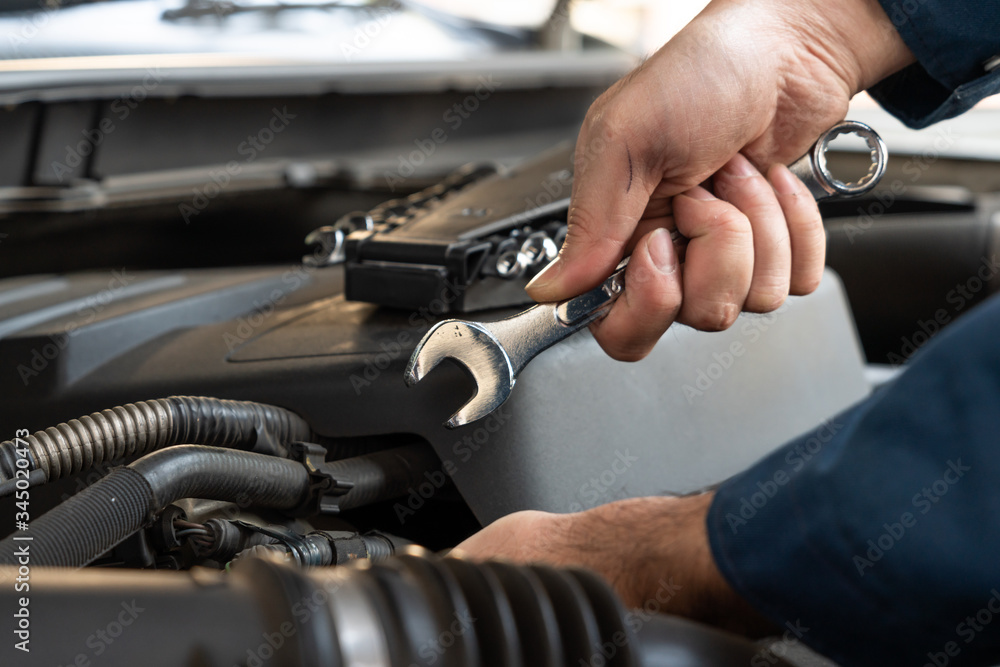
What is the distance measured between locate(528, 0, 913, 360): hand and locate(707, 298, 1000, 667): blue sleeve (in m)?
0.29

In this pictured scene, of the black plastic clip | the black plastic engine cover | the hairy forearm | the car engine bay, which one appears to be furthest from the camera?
the black plastic engine cover

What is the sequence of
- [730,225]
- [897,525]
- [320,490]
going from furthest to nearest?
[730,225] → [320,490] → [897,525]

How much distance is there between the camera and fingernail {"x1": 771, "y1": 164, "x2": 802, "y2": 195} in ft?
2.50

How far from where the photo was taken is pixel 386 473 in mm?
653

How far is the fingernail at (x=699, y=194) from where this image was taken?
0.75 meters

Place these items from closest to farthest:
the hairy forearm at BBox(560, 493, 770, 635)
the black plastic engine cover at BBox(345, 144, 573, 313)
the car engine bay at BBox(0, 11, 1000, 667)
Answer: the car engine bay at BBox(0, 11, 1000, 667) < the hairy forearm at BBox(560, 493, 770, 635) < the black plastic engine cover at BBox(345, 144, 573, 313)

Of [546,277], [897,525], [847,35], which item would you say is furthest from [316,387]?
[847,35]

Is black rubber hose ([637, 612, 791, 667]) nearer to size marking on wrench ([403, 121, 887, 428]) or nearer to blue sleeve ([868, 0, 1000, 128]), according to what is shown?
size marking on wrench ([403, 121, 887, 428])

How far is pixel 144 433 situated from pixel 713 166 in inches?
19.9

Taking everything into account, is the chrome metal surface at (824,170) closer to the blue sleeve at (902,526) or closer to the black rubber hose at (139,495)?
the blue sleeve at (902,526)

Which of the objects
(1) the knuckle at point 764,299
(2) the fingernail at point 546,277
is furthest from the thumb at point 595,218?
(1) the knuckle at point 764,299

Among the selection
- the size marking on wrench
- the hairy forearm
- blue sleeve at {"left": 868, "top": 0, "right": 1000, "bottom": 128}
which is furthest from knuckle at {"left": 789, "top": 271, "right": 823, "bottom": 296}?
the hairy forearm

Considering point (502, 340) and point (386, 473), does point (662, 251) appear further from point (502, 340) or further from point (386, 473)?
point (386, 473)

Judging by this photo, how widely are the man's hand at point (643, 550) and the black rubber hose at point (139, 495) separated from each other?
5.6 inches
